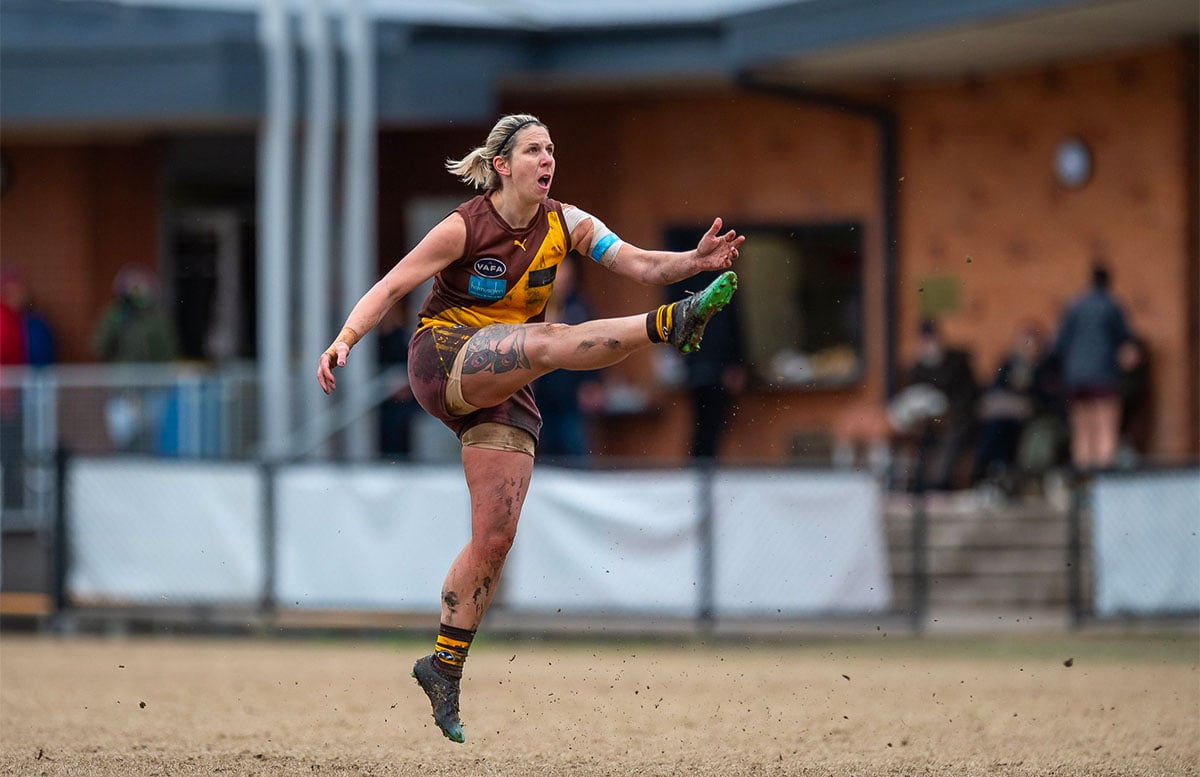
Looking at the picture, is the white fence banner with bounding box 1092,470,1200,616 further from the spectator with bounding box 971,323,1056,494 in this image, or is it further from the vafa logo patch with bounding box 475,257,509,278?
the vafa logo patch with bounding box 475,257,509,278

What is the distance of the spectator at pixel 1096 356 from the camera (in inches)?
589

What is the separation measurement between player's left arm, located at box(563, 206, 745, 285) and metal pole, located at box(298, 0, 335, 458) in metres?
7.93

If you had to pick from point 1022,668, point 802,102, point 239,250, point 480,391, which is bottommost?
point 1022,668

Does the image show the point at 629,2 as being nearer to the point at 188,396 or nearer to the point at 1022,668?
the point at 188,396

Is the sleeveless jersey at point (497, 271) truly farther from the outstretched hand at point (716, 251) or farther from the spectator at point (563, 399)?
the spectator at point (563, 399)

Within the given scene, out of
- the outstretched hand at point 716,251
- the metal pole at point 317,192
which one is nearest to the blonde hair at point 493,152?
the outstretched hand at point 716,251

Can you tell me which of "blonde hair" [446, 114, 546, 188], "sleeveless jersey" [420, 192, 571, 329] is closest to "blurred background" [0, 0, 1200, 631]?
"sleeveless jersey" [420, 192, 571, 329]

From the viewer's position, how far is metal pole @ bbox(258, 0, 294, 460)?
15.6m

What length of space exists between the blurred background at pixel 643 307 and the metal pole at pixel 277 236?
4cm

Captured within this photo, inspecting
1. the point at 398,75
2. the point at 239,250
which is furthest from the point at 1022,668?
the point at 239,250

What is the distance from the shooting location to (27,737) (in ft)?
30.3

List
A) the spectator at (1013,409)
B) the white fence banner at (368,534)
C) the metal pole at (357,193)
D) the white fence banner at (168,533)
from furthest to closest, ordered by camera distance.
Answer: the spectator at (1013,409) → the metal pole at (357,193) → the white fence banner at (168,533) → the white fence banner at (368,534)

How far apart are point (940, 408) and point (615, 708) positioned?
247 inches

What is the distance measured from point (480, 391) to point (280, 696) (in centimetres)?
404
